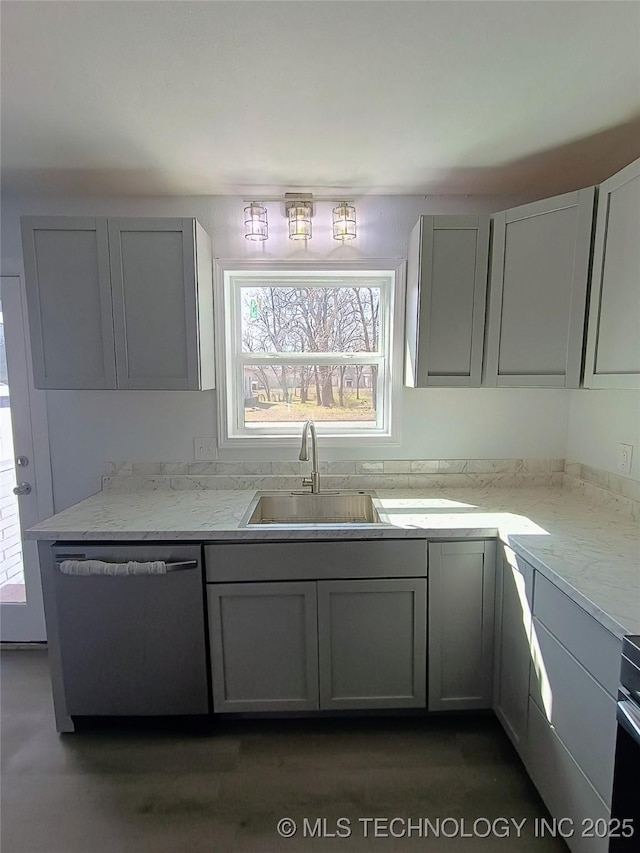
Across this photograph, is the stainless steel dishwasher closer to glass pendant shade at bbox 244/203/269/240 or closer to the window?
the window

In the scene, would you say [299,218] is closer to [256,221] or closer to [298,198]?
[298,198]

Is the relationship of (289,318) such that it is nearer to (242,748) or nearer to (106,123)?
(106,123)

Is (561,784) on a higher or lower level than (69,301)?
lower

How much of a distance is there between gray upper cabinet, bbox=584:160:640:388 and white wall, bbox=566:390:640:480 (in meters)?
0.31

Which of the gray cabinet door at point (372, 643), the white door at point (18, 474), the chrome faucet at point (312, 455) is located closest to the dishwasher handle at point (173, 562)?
the gray cabinet door at point (372, 643)

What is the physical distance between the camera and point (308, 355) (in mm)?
2377

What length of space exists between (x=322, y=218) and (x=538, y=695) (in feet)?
7.48

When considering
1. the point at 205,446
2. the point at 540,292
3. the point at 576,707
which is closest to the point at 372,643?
the point at 576,707

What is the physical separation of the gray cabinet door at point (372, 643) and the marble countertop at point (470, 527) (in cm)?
25

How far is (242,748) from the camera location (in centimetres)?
177

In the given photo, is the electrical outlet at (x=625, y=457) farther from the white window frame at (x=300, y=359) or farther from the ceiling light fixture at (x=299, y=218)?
the ceiling light fixture at (x=299, y=218)

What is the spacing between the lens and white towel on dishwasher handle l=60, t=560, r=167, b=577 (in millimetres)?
1706

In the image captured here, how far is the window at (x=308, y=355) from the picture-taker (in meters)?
2.34

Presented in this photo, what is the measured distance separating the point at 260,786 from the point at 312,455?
139 centimetres
